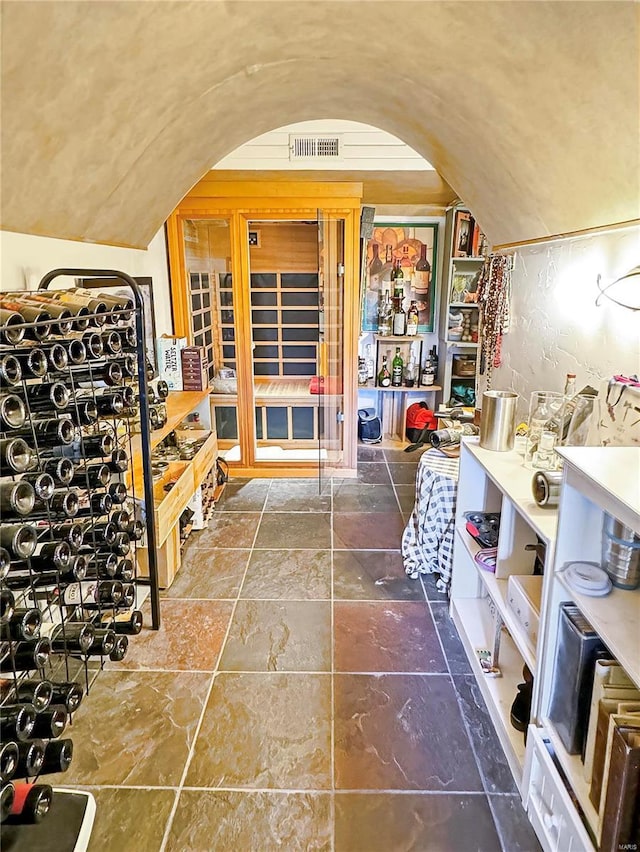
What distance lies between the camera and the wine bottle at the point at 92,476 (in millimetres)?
1554

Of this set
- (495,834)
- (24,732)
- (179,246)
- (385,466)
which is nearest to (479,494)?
(495,834)

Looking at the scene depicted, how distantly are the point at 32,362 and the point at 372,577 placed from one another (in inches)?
83.2

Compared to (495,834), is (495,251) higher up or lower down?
higher up

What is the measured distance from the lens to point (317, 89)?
2.37 m

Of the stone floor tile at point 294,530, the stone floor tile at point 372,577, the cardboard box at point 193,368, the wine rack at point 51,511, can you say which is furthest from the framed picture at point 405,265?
the wine rack at point 51,511

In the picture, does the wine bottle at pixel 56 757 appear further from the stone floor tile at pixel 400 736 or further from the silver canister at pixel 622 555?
the silver canister at pixel 622 555

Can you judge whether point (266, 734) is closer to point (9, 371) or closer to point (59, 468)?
point (59, 468)

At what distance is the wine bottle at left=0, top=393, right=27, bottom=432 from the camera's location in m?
1.16

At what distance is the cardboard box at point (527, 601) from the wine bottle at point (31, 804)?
1334mm

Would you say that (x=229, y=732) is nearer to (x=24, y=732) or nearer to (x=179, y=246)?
(x=24, y=732)

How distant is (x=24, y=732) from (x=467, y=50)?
83.3 inches

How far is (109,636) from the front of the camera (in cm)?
163

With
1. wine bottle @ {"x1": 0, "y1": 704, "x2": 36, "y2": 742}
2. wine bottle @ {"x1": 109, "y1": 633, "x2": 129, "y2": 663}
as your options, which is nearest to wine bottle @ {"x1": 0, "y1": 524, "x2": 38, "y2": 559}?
wine bottle @ {"x1": 0, "y1": 704, "x2": 36, "y2": 742}

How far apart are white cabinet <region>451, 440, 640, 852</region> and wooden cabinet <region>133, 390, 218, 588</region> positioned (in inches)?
60.1
